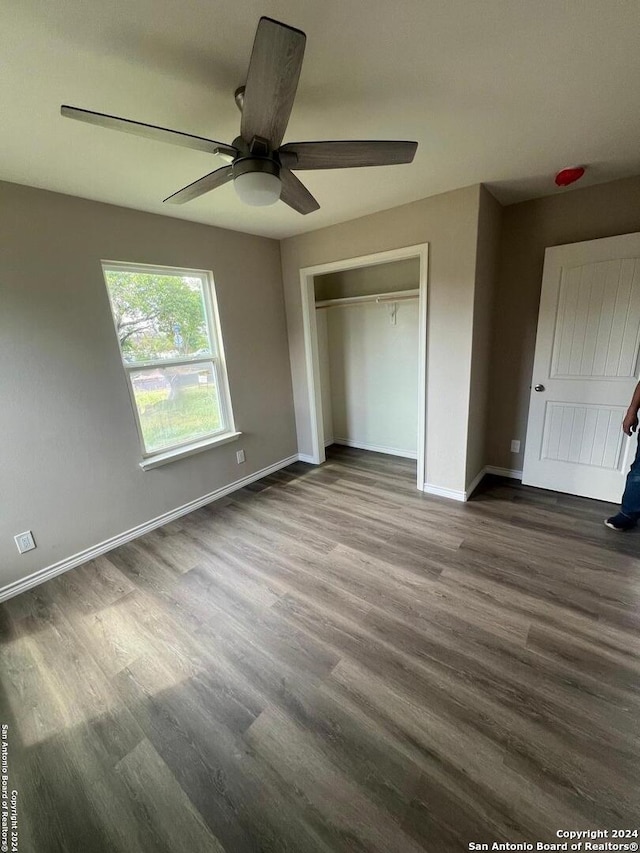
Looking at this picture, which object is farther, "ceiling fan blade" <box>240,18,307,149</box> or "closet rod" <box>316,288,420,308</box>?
"closet rod" <box>316,288,420,308</box>

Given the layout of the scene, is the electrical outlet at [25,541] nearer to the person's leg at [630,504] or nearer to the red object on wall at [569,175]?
the person's leg at [630,504]

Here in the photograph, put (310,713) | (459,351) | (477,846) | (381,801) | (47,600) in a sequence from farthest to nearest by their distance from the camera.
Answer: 1. (459,351)
2. (47,600)
3. (310,713)
4. (381,801)
5. (477,846)

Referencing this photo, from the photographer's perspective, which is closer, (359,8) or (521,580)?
(359,8)

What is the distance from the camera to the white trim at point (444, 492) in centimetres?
289

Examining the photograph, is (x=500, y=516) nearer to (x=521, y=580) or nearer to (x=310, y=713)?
(x=521, y=580)

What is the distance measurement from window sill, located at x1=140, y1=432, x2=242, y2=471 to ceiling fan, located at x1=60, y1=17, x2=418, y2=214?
1929 millimetres

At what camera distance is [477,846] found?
977mm

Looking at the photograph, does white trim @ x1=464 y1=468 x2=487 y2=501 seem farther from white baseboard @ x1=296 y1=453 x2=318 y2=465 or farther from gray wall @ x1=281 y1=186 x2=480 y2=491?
white baseboard @ x1=296 y1=453 x2=318 y2=465

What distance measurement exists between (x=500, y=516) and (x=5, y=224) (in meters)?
3.79

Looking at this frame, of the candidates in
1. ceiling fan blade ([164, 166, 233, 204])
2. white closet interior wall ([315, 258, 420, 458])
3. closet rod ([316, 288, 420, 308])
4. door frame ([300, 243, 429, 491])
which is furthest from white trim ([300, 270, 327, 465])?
ceiling fan blade ([164, 166, 233, 204])

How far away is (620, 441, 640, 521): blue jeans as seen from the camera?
2.27 m

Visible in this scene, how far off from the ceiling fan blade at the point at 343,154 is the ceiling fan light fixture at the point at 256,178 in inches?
3.0

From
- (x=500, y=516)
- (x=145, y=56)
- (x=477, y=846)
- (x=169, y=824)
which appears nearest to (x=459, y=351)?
(x=500, y=516)

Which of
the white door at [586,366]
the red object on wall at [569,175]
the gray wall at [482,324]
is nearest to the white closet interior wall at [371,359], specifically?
the gray wall at [482,324]
